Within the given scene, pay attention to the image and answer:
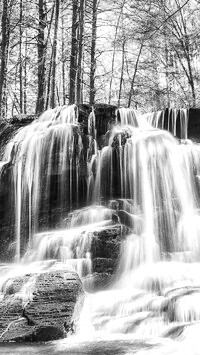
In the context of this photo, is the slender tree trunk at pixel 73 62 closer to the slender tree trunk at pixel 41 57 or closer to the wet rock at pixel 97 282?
the slender tree trunk at pixel 41 57

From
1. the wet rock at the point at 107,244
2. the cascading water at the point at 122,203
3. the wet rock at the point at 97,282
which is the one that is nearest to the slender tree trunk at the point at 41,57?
the cascading water at the point at 122,203

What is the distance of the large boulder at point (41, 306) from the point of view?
5.60m

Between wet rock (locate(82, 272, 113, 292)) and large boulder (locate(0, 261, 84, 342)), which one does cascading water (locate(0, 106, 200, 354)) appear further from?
large boulder (locate(0, 261, 84, 342))

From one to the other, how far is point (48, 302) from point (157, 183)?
4.94 metres

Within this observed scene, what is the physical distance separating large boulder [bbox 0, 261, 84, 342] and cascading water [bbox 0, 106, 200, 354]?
471 millimetres

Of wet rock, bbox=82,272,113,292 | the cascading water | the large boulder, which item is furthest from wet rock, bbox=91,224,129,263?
the large boulder

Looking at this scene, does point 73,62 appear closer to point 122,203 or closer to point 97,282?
point 122,203

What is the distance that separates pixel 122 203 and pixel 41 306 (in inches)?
169

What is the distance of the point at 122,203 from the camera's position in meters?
9.67

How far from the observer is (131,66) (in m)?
19.8

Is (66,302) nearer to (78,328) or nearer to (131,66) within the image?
(78,328)

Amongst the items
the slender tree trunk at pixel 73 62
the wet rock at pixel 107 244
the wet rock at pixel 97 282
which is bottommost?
the wet rock at pixel 97 282

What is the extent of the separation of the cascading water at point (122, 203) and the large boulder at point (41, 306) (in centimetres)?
47

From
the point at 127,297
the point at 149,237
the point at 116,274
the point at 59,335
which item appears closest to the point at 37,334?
the point at 59,335
